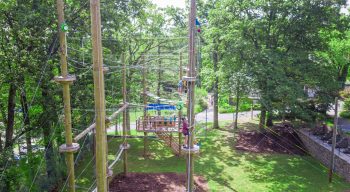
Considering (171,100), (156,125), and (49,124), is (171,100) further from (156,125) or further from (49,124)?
A: (49,124)

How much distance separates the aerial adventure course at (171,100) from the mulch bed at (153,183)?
0.08m

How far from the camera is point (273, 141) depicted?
18.9 metres

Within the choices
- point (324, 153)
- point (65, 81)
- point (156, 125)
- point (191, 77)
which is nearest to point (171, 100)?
point (156, 125)

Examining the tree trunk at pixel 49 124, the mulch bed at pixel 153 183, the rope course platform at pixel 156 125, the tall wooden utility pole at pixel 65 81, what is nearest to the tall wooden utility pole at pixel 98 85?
the tall wooden utility pole at pixel 65 81

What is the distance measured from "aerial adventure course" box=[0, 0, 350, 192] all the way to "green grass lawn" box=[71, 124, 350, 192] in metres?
0.09

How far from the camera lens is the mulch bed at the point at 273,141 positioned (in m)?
17.9

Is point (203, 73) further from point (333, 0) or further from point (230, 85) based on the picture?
point (333, 0)

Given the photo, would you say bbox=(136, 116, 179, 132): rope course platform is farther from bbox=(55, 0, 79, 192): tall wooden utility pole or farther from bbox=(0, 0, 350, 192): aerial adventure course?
bbox=(55, 0, 79, 192): tall wooden utility pole

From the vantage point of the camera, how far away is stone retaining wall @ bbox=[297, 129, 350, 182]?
1387 centimetres

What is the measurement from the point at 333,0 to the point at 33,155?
16.5 metres

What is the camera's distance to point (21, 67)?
1116 centimetres

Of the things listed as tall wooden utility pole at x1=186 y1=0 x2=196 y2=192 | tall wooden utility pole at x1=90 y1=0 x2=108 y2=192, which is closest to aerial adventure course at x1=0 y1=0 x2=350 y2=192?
tall wooden utility pole at x1=186 y1=0 x2=196 y2=192

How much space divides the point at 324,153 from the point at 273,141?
11.8 feet

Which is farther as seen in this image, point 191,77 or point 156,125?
point 156,125
